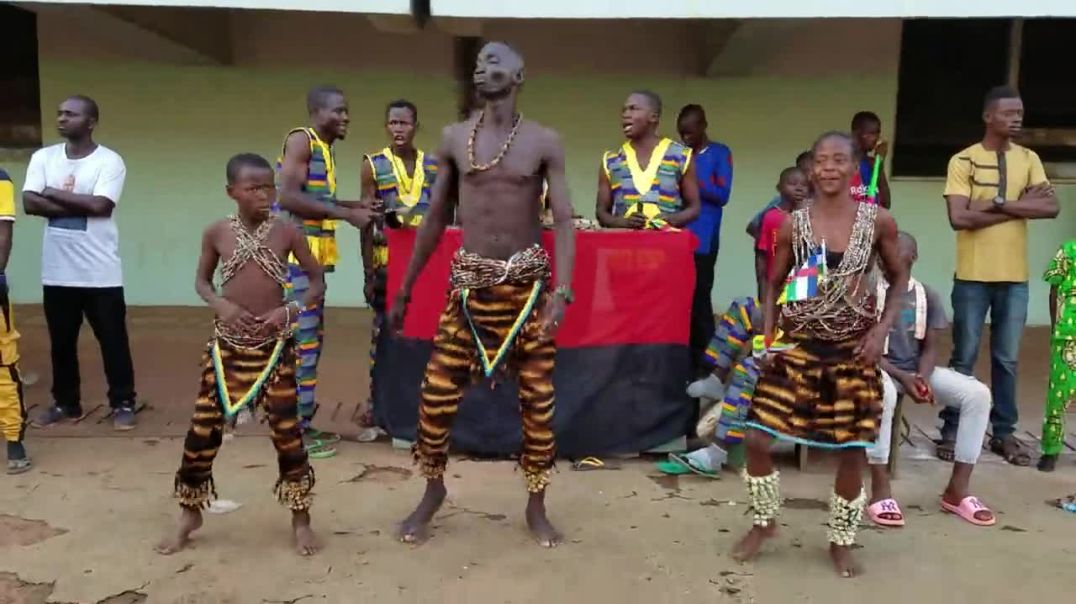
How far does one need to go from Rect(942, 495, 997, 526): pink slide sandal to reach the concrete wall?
4057mm

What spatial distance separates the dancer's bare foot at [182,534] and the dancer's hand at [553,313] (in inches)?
60.3

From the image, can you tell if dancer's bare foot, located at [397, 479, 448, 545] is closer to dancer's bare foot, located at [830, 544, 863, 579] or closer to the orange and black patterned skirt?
the orange and black patterned skirt

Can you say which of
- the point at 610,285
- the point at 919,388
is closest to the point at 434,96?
the point at 610,285

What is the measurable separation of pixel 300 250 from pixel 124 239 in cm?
513

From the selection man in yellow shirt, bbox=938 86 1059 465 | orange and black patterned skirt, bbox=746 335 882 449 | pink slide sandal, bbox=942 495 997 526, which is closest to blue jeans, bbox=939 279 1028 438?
man in yellow shirt, bbox=938 86 1059 465

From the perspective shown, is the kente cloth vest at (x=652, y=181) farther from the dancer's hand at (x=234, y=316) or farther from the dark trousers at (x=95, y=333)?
the dark trousers at (x=95, y=333)

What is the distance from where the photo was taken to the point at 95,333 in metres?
5.30

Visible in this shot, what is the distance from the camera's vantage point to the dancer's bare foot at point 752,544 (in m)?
3.69

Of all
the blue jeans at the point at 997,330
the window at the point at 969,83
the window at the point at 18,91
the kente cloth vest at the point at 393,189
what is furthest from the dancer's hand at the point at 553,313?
the window at the point at 18,91

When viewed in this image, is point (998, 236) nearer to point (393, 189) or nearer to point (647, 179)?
point (647, 179)

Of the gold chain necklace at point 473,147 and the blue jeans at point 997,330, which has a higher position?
the gold chain necklace at point 473,147

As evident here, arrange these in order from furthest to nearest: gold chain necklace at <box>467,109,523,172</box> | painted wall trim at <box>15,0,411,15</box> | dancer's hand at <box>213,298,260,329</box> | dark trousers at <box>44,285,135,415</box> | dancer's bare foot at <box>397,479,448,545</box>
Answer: painted wall trim at <box>15,0,411,15</box> < dark trousers at <box>44,285,135,415</box> < dancer's bare foot at <box>397,479,448,545</box> < gold chain necklace at <box>467,109,523,172</box> < dancer's hand at <box>213,298,260,329</box>

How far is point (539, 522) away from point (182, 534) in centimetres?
139

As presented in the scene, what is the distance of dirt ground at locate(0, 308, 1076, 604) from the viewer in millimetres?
3443
